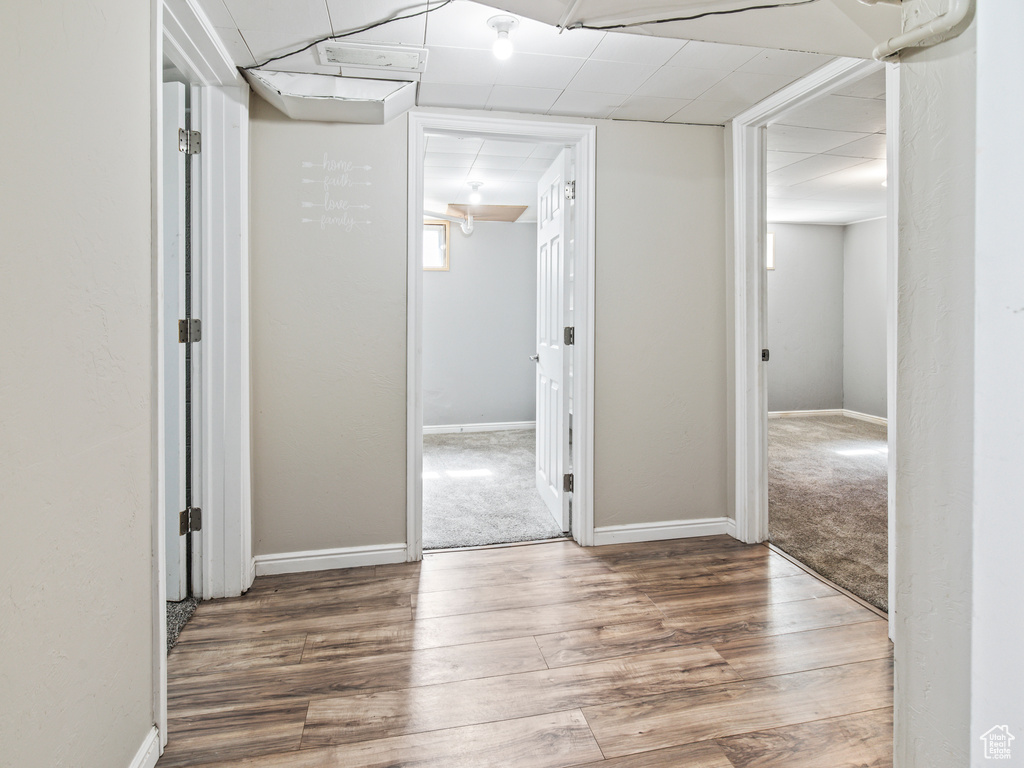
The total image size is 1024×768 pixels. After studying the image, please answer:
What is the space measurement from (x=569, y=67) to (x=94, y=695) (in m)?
2.35

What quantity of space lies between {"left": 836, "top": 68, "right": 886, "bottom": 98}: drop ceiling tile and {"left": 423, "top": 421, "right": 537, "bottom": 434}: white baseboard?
400cm

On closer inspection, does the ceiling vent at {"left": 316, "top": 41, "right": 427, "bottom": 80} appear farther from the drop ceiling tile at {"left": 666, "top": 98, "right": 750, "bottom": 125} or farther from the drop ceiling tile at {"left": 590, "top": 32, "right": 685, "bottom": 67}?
the drop ceiling tile at {"left": 666, "top": 98, "right": 750, "bottom": 125}

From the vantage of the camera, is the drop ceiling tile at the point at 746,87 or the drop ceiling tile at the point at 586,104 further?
the drop ceiling tile at the point at 586,104

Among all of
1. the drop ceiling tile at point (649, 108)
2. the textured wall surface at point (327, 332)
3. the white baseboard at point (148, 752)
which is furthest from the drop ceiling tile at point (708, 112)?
the white baseboard at point (148, 752)

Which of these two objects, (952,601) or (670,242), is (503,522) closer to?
(670,242)

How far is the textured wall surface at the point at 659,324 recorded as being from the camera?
279 cm

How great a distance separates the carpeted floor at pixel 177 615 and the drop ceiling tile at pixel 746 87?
2.93 metres

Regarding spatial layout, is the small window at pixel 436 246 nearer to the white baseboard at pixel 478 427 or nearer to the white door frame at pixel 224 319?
the white baseboard at pixel 478 427

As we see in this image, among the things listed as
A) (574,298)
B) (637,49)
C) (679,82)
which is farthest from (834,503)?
(637,49)

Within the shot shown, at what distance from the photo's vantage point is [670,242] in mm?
2848

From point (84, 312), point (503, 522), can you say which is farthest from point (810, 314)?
point (84, 312)

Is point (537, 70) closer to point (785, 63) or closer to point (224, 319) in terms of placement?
point (785, 63)

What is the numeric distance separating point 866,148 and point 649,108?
2.02m

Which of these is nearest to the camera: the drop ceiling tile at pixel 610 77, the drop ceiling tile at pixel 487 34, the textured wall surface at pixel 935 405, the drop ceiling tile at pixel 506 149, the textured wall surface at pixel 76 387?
the textured wall surface at pixel 935 405
